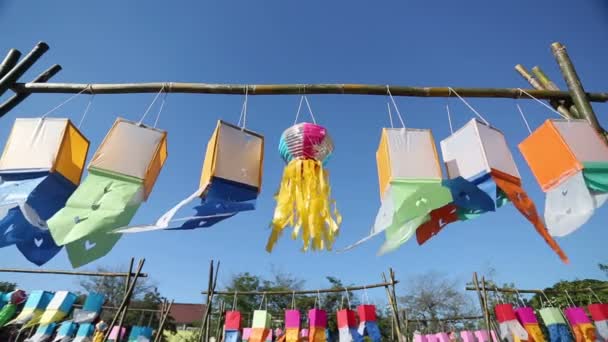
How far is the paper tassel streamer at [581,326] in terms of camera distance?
19.1 feet

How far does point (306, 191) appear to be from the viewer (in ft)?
7.25

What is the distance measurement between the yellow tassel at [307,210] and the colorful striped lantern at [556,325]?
6.56m

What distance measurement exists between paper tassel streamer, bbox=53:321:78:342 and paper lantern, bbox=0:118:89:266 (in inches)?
226

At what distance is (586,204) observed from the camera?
1838 mm

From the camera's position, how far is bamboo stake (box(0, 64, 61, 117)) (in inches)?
102

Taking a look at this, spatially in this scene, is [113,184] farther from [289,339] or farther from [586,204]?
[289,339]

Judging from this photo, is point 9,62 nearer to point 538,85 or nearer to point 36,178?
point 36,178

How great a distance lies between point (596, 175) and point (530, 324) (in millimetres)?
5030

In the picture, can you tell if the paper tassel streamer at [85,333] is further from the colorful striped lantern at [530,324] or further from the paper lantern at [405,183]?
the colorful striped lantern at [530,324]

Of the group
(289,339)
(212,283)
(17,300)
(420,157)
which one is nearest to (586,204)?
(420,157)

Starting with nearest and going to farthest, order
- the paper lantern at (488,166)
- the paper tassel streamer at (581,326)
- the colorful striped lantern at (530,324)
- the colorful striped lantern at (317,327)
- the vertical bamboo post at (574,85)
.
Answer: the paper lantern at (488,166) < the vertical bamboo post at (574,85) < the colorful striped lantern at (530,324) < the colorful striped lantern at (317,327) < the paper tassel streamer at (581,326)

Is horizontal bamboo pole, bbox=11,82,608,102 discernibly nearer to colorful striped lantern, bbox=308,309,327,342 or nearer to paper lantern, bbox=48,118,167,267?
paper lantern, bbox=48,118,167,267

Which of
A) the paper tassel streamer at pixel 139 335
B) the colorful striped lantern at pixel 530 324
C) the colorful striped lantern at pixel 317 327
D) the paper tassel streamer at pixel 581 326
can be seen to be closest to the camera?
the colorful striped lantern at pixel 530 324

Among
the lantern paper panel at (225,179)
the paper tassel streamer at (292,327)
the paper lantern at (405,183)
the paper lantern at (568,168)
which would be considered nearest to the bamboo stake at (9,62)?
the lantern paper panel at (225,179)
